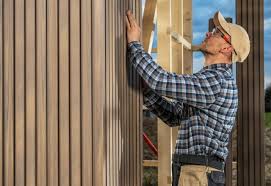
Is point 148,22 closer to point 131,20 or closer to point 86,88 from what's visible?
point 131,20

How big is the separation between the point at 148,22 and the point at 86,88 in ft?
9.32

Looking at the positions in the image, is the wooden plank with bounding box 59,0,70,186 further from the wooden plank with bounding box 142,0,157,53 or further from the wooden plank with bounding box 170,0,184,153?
the wooden plank with bounding box 142,0,157,53

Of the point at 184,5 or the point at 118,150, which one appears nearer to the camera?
the point at 118,150

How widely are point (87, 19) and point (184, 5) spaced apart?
3.13 metres

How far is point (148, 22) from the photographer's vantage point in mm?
4465

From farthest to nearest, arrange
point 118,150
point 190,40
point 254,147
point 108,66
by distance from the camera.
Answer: point 190,40 < point 254,147 < point 118,150 < point 108,66

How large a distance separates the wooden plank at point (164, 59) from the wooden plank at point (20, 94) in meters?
2.11

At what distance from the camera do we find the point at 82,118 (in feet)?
5.66

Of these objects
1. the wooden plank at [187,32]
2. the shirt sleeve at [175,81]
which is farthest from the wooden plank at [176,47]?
the shirt sleeve at [175,81]

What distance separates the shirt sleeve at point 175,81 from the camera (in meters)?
A: 2.21

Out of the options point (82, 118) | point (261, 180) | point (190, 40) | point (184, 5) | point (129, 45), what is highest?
point (184, 5)

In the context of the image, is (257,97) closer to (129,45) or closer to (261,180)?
(261,180)

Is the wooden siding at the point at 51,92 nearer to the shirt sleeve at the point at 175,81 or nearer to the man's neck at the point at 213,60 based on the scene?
the shirt sleeve at the point at 175,81

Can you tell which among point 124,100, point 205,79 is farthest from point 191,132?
point 124,100
